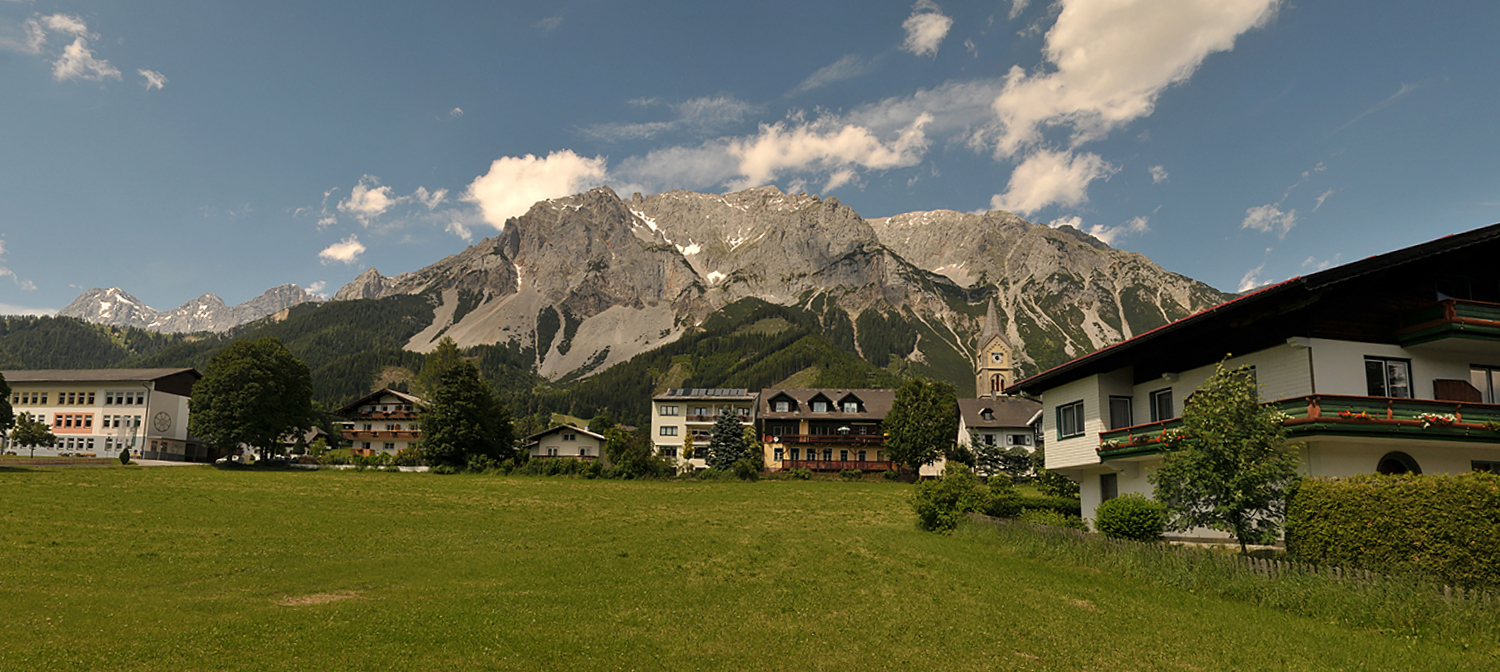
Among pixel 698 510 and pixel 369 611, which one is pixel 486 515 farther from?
pixel 369 611

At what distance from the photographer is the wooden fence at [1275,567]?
16.4 m

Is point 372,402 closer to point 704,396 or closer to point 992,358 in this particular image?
point 704,396

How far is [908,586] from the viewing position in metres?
21.4

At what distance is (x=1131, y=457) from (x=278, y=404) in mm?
81306

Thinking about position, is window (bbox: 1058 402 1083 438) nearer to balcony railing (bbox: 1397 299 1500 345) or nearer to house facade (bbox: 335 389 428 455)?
balcony railing (bbox: 1397 299 1500 345)

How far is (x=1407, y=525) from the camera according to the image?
18344 millimetres

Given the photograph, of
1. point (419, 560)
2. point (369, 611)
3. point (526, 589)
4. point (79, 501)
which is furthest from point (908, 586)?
point (79, 501)

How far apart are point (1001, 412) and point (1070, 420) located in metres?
56.9

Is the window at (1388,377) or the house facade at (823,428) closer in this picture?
the window at (1388,377)

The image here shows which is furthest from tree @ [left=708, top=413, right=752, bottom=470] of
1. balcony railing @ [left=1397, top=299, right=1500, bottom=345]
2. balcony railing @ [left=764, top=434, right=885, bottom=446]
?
balcony railing @ [left=1397, top=299, right=1500, bottom=345]

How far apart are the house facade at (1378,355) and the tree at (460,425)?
65978 millimetres

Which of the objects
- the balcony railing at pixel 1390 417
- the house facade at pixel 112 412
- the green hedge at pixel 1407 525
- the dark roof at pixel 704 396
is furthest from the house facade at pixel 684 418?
the green hedge at pixel 1407 525

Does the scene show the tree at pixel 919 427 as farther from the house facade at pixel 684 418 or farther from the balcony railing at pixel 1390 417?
the balcony railing at pixel 1390 417

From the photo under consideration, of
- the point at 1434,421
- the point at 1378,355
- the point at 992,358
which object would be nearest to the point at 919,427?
the point at 1378,355
